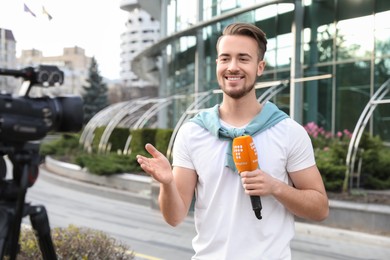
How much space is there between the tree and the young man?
162 feet

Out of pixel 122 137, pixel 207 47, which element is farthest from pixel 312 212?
pixel 207 47

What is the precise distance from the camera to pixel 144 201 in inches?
487

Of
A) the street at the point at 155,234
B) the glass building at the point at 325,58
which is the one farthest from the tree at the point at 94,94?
the street at the point at 155,234

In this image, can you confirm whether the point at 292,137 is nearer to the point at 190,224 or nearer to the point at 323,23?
the point at 190,224

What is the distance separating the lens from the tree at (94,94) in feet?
167

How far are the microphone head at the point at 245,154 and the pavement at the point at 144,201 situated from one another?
6646mm

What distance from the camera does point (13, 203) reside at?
2096mm

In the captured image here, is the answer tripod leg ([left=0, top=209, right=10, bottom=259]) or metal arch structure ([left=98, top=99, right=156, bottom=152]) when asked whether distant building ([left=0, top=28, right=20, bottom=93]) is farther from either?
metal arch structure ([left=98, top=99, right=156, bottom=152])

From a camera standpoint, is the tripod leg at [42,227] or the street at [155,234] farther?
the street at [155,234]

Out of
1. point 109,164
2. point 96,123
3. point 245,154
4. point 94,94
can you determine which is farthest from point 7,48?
point 94,94

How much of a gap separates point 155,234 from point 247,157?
7.09m

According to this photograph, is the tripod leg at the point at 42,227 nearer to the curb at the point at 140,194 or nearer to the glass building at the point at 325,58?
the curb at the point at 140,194

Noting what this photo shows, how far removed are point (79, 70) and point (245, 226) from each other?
93.5 metres

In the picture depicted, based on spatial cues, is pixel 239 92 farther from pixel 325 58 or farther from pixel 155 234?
pixel 325 58
